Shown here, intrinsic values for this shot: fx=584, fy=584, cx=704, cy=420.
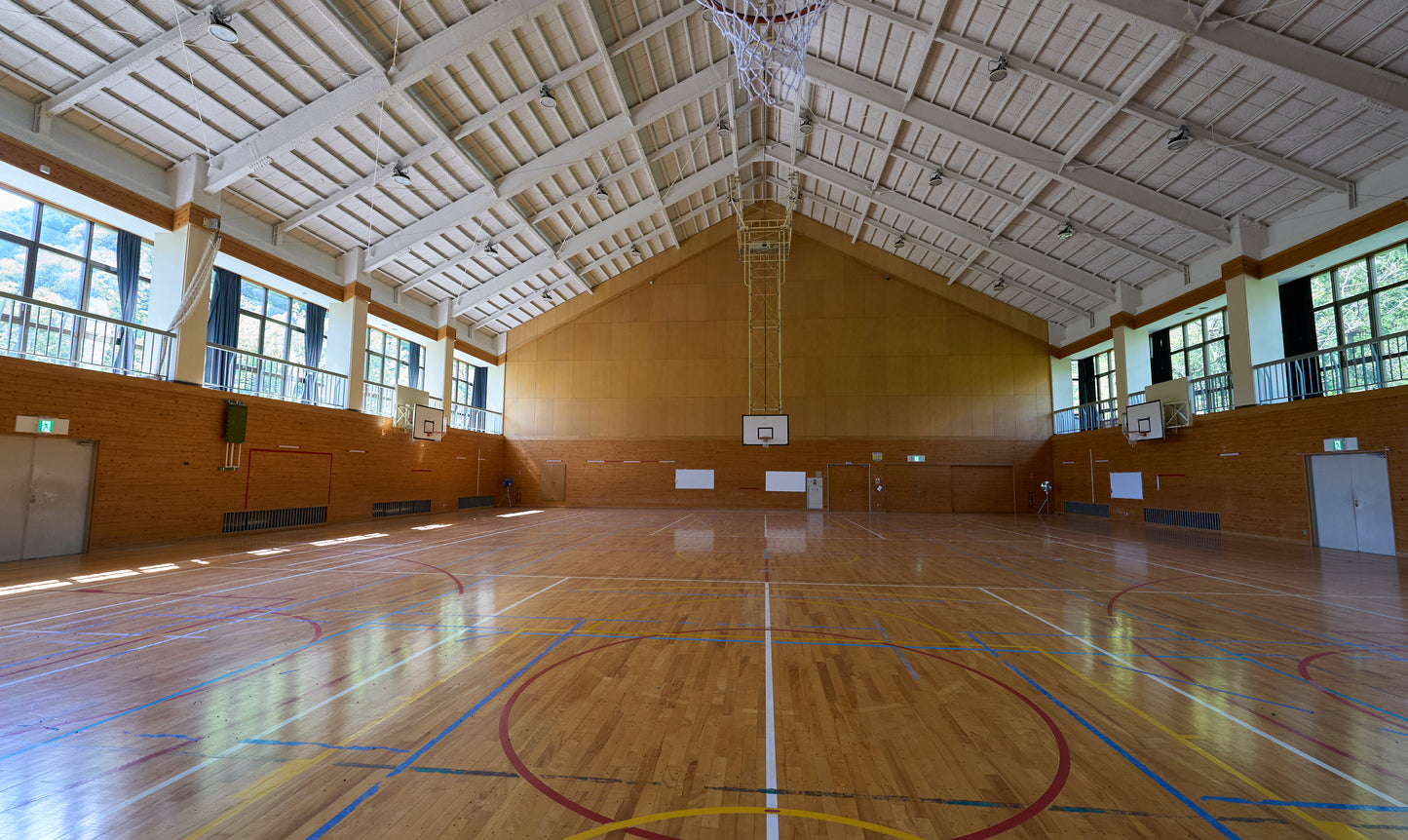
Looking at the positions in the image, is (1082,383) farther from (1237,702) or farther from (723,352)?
(1237,702)

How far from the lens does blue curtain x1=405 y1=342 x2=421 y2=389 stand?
867 inches

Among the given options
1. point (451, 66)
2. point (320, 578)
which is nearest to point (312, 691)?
point (320, 578)

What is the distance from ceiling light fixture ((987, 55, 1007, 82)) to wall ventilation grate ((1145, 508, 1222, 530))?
12.5 metres

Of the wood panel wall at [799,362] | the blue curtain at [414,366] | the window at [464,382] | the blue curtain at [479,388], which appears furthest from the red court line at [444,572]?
the blue curtain at [479,388]

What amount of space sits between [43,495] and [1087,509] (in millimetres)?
27435

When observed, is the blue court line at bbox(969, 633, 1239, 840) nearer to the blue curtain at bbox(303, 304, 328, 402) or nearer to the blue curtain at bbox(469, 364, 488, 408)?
the blue curtain at bbox(303, 304, 328, 402)

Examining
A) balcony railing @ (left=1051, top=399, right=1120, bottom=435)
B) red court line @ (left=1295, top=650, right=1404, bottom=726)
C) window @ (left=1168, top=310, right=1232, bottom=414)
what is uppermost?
window @ (left=1168, top=310, right=1232, bottom=414)

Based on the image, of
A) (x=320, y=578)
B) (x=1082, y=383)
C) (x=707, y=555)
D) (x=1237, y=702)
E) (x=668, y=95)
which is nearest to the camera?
(x=1237, y=702)

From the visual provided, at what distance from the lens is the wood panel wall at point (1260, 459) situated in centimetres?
1155

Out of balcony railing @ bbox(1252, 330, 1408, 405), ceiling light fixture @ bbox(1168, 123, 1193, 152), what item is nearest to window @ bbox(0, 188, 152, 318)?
ceiling light fixture @ bbox(1168, 123, 1193, 152)

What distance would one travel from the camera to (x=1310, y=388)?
13.4 metres

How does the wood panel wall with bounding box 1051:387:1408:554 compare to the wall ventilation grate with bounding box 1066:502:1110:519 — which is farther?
the wall ventilation grate with bounding box 1066:502:1110:519

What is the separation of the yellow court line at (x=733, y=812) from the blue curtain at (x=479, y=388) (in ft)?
81.0

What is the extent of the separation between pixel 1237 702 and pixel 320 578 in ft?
32.5
